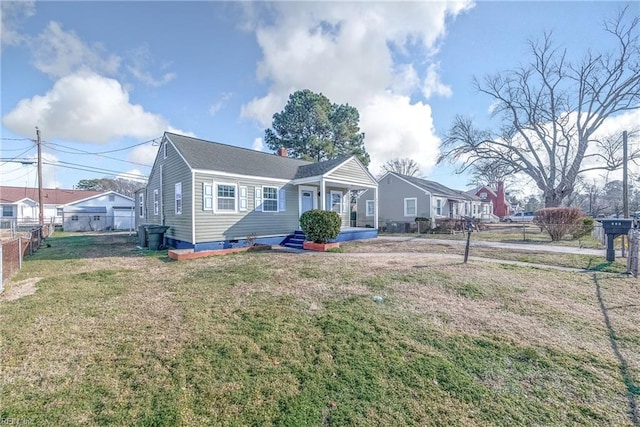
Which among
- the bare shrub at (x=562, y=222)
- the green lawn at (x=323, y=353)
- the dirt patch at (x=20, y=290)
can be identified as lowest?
the green lawn at (x=323, y=353)

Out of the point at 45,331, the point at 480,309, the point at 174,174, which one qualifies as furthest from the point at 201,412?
the point at 174,174

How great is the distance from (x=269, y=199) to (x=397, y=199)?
14.4 metres

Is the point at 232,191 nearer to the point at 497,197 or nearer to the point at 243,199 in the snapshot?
the point at 243,199

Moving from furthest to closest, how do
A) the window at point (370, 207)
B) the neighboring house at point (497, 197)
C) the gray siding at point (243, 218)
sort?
the neighboring house at point (497, 197)
the window at point (370, 207)
the gray siding at point (243, 218)

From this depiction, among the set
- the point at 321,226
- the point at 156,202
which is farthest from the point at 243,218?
the point at 156,202

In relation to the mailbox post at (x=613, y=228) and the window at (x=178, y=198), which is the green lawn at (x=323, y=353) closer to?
the mailbox post at (x=613, y=228)

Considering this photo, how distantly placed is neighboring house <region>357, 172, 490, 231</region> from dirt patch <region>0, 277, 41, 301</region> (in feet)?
69.3

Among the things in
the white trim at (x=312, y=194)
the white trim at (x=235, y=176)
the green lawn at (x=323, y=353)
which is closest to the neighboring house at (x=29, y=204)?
the white trim at (x=235, y=176)

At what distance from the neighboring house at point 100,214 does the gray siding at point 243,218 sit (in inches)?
807

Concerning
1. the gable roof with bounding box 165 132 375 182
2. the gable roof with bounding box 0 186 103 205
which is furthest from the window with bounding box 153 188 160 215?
the gable roof with bounding box 0 186 103 205

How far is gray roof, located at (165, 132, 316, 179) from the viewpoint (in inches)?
446

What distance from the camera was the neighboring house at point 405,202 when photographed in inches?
885

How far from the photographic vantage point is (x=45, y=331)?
3807mm

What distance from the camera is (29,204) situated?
108ft
